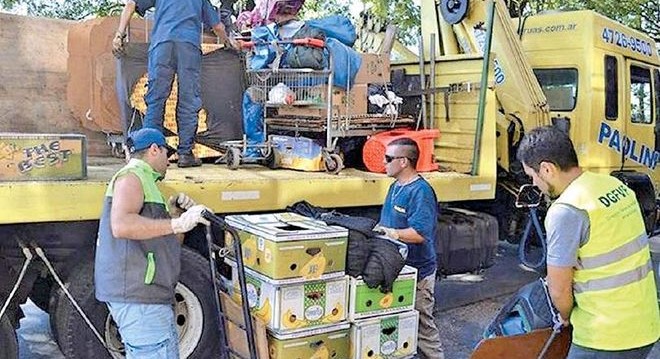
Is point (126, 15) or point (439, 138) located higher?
point (126, 15)

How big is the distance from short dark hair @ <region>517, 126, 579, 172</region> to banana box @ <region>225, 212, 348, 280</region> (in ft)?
4.26

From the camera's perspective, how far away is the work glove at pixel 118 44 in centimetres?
494

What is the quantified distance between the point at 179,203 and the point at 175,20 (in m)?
1.69

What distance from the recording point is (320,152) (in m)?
5.09

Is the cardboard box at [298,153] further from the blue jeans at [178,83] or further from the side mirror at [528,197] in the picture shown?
the side mirror at [528,197]

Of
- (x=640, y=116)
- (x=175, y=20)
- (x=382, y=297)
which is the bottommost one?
(x=382, y=297)

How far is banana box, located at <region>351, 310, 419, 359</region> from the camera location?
3.82 m

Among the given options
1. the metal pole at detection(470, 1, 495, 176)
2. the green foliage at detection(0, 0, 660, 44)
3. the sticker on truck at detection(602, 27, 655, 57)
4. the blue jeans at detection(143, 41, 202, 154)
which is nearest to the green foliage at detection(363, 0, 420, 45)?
the green foliage at detection(0, 0, 660, 44)

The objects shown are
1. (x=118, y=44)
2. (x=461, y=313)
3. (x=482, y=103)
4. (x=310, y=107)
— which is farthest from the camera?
(x=461, y=313)

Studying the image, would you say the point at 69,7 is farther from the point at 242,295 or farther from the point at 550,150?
the point at 550,150

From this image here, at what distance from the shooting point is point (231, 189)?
4.28 metres

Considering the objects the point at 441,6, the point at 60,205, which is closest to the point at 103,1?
the point at 441,6

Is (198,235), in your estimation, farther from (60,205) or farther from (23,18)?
(23,18)

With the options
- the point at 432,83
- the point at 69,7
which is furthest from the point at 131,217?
the point at 69,7
